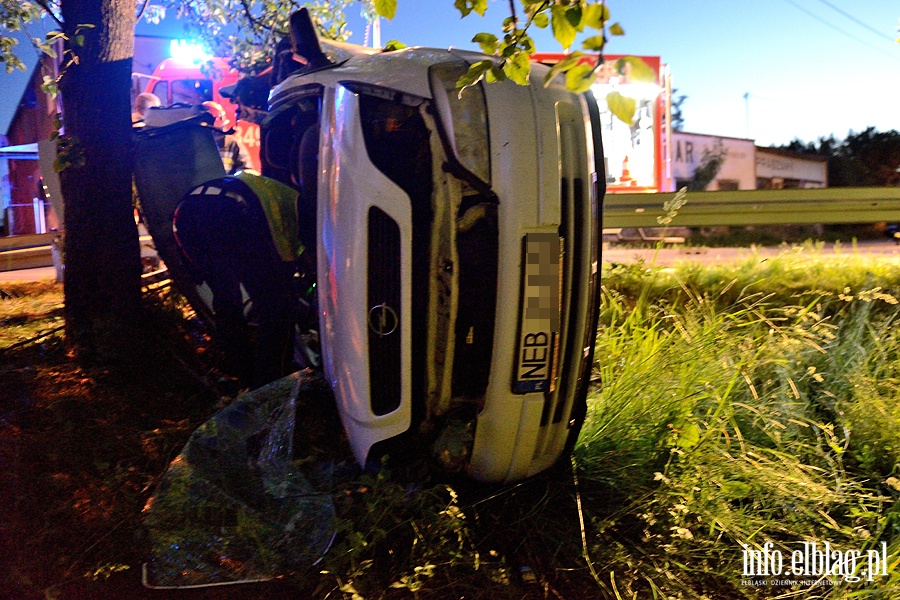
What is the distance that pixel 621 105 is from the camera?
6.34 feet

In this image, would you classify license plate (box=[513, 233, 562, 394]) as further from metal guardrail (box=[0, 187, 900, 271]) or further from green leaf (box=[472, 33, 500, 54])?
metal guardrail (box=[0, 187, 900, 271])

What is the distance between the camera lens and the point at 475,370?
2965 mm

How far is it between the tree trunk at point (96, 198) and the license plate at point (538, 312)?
8.25ft

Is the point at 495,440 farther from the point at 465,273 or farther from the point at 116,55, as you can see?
the point at 116,55

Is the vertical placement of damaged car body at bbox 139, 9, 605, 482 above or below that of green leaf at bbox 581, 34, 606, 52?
below

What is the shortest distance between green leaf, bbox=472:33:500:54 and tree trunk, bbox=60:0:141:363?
269cm

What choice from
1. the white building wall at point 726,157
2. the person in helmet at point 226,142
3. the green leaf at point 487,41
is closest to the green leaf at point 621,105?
the green leaf at point 487,41

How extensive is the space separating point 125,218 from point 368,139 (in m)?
2.11

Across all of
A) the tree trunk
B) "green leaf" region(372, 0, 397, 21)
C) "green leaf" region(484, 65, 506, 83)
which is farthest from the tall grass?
the tree trunk

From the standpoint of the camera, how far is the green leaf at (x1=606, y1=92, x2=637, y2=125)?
76.0 inches

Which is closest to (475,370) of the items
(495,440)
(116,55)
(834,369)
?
(495,440)

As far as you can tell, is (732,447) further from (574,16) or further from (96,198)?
(96,198)

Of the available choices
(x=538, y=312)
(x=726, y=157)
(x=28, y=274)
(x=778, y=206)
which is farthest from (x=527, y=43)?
(x=726, y=157)

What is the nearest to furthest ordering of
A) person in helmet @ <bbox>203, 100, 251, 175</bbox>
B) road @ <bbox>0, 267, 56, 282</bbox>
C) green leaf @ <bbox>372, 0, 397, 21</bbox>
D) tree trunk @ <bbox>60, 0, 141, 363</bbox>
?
green leaf @ <bbox>372, 0, 397, 21</bbox>
tree trunk @ <bbox>60, 0, 141, 363</bbox>
person in helmet @ <bbox>203, 100, 251, 175</bbox>
road @ <bbox>0, 267, 56, 282</bbox>
